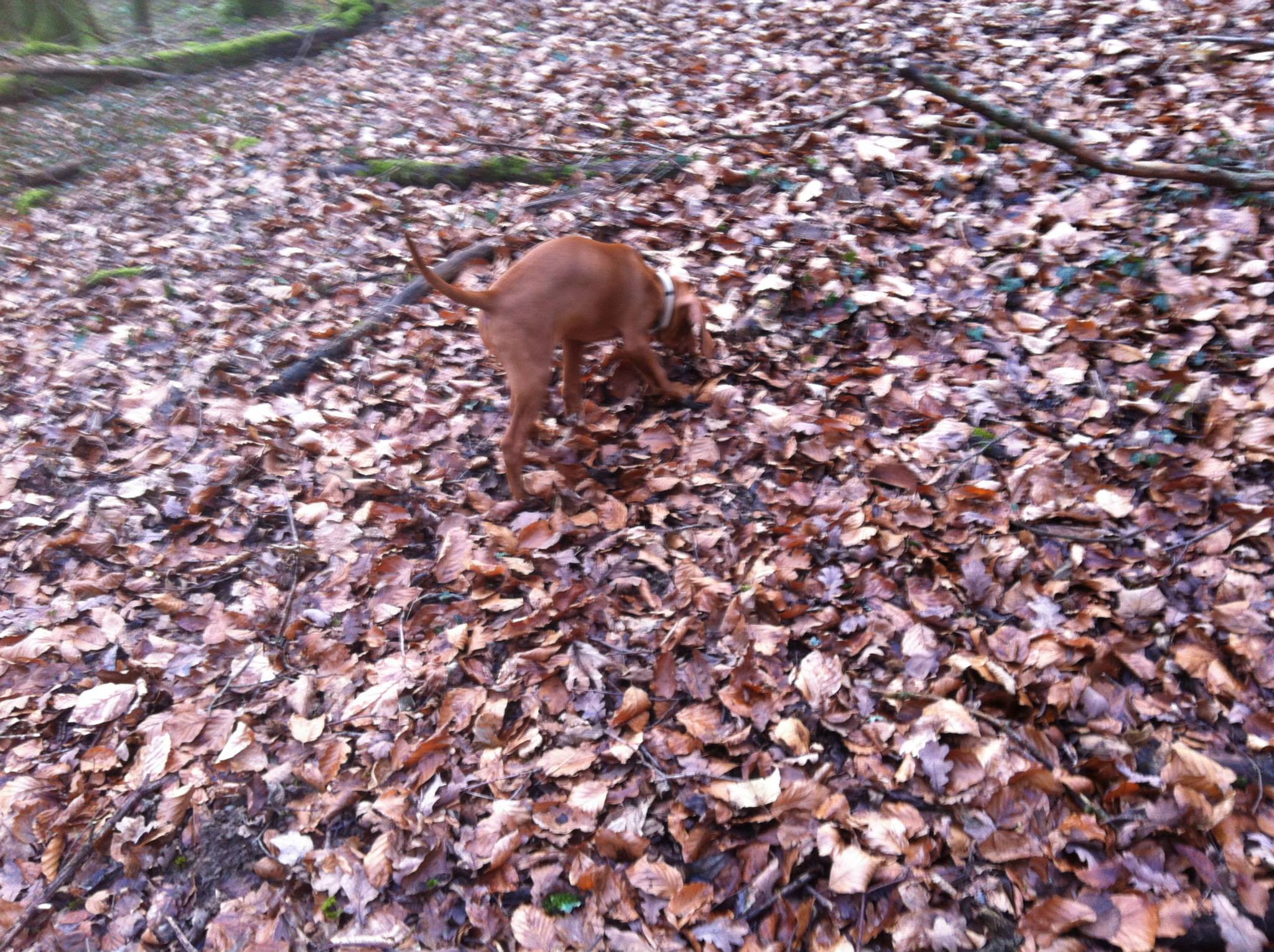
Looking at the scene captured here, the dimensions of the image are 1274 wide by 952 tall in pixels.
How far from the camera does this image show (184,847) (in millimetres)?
2738

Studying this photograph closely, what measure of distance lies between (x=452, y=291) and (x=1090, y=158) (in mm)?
3888

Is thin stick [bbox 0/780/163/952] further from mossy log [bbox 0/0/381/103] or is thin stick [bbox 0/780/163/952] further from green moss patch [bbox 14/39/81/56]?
green moss patch [bbox 14/39/81/56]

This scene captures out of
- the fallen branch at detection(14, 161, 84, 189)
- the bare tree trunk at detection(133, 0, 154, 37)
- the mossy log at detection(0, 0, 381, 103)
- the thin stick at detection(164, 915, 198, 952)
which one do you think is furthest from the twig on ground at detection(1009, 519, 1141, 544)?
the bare tree trunk at detection(133, 0, 154, 37)

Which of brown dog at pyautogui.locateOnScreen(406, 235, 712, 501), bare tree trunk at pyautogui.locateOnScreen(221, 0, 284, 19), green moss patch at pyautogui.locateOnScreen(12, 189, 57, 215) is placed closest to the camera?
brown dog at pyautogui.locateOnScreen(406, 235, 712, 501)

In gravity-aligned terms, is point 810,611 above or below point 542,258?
below

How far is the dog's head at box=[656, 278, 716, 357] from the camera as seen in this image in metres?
4.13

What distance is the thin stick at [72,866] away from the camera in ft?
8.50

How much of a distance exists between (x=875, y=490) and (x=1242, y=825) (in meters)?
1.73

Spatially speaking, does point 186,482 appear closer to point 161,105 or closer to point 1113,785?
point 1113,785

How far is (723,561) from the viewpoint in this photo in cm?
337

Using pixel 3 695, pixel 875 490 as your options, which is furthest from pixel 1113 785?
pixel 3 695

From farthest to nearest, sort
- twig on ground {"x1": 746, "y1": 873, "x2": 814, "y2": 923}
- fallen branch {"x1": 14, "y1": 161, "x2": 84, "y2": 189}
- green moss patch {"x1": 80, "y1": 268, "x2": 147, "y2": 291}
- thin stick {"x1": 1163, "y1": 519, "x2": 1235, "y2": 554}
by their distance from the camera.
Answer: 1. fallen branch {"x1": 14, "y1": 161, "x2": 84, "y2": 189}
2. green moss patch {"x1": 80, "y1": 268, "x2": 147, "y2": 291}
3. thin stick {"x1": 1163, "y1": 519, "x2": 1235, "y2": 554}
4. twig on ground {"x1": 746, "y1": 873, "x2": 814, "y2": 923}

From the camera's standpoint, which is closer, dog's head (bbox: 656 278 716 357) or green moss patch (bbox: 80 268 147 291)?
dog's head (bbox: 656 278 716 357)

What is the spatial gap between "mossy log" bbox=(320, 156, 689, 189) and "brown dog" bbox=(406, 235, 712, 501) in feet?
6.58
